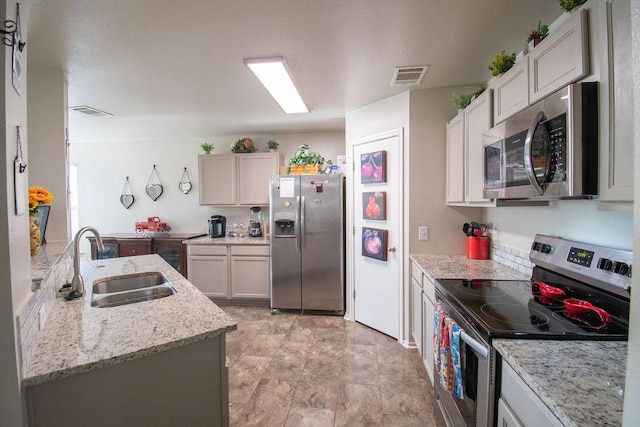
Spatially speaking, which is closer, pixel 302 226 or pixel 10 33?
pixel 10 33

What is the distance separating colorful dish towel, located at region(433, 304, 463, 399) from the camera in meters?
1.30

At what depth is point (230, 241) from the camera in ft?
12.6

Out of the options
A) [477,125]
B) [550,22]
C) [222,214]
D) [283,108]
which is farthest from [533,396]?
[222,214]

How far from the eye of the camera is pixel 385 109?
9.39 feet

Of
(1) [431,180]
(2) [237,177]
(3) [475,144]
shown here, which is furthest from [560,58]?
(2) [237,177]

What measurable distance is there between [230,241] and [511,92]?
3.38 m

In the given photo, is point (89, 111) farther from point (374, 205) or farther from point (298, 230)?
point (374, 205)

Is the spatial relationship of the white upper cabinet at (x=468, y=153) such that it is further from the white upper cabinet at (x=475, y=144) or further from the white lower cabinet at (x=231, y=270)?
the white lower cabinet at (x=231, y=270)

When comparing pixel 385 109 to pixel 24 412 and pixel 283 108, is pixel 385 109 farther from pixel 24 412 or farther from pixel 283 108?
pixel 24 412

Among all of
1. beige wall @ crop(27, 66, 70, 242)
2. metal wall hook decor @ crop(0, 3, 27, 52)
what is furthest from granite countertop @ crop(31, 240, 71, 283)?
metal wall hook decor @ crop(0, 3, 27, 52)

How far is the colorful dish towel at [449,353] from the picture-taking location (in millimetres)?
1297

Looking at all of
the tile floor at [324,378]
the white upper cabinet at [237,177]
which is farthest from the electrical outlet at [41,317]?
the white upper cabinet at [237,177]

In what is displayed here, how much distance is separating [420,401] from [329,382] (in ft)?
2.15

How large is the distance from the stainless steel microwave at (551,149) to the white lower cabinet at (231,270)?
2869mm
